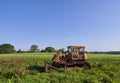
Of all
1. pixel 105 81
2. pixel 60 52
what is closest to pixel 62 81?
pixel 105 81

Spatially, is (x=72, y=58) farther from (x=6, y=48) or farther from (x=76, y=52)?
(x=6, y=48)

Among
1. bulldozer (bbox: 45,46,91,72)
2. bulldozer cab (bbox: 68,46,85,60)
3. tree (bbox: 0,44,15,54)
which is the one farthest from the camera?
tree (bbox: 0,44,15,54)

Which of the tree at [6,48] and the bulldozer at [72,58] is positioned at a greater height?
the tree at [6,48]

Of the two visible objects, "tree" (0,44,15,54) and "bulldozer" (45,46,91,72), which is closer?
"bulldozer" (45,46,91,72)

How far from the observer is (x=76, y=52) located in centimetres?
2511

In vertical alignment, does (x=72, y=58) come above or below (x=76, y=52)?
below

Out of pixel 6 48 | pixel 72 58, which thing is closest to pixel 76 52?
pixel 72 58

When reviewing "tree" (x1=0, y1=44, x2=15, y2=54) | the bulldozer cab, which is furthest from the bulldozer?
"tree" (x1=0, y1=44, x2=15, y2=54)

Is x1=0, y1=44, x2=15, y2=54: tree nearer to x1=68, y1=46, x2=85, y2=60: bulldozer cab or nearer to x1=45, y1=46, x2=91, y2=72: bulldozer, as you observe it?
x1=45, y1=46, x2=91, y2=72: bulldozer

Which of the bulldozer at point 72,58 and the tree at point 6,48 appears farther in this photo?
the tree at point 6,48

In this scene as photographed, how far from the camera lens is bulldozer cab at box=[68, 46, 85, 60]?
81.6 feet

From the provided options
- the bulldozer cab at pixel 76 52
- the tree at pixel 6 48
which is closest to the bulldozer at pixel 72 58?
the bulldozer cab at pixel 76 52

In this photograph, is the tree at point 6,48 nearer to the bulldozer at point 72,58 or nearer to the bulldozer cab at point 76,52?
the bulldozer at point 72,58

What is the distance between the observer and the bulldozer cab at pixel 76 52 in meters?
24.9
